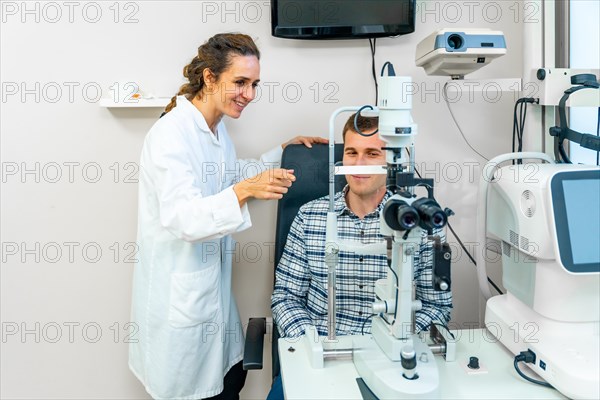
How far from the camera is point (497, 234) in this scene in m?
1.45

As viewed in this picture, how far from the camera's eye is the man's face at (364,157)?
1.65m

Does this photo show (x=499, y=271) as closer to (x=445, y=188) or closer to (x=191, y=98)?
(x=445, y=188)

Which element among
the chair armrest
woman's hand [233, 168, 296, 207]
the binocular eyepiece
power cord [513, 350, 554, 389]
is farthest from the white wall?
the binocular eyepiece

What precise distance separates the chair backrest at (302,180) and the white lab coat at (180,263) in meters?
0.21

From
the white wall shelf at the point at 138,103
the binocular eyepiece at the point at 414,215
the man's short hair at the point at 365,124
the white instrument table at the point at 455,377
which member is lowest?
the white instrument table at the point at 455,377

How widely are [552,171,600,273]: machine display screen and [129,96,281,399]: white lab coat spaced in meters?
0.79

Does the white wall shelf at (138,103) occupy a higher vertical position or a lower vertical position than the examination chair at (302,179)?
higher

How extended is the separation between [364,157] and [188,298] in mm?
682

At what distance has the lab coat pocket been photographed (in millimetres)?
1617

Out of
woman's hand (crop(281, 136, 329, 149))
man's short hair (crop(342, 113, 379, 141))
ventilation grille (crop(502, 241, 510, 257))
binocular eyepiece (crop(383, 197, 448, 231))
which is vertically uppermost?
man's short hair (crop(342, 113, 379, 141))

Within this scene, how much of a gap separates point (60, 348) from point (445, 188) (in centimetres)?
162

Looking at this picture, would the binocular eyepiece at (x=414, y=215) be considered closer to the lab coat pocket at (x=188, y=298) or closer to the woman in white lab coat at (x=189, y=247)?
the woman in white lab coat at (x=189, y=247)

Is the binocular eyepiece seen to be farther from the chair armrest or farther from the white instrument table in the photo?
the chair armrest

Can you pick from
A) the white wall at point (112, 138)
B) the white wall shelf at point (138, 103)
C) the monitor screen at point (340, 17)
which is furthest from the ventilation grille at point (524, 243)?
the white wall shelf at point (138, 103)
